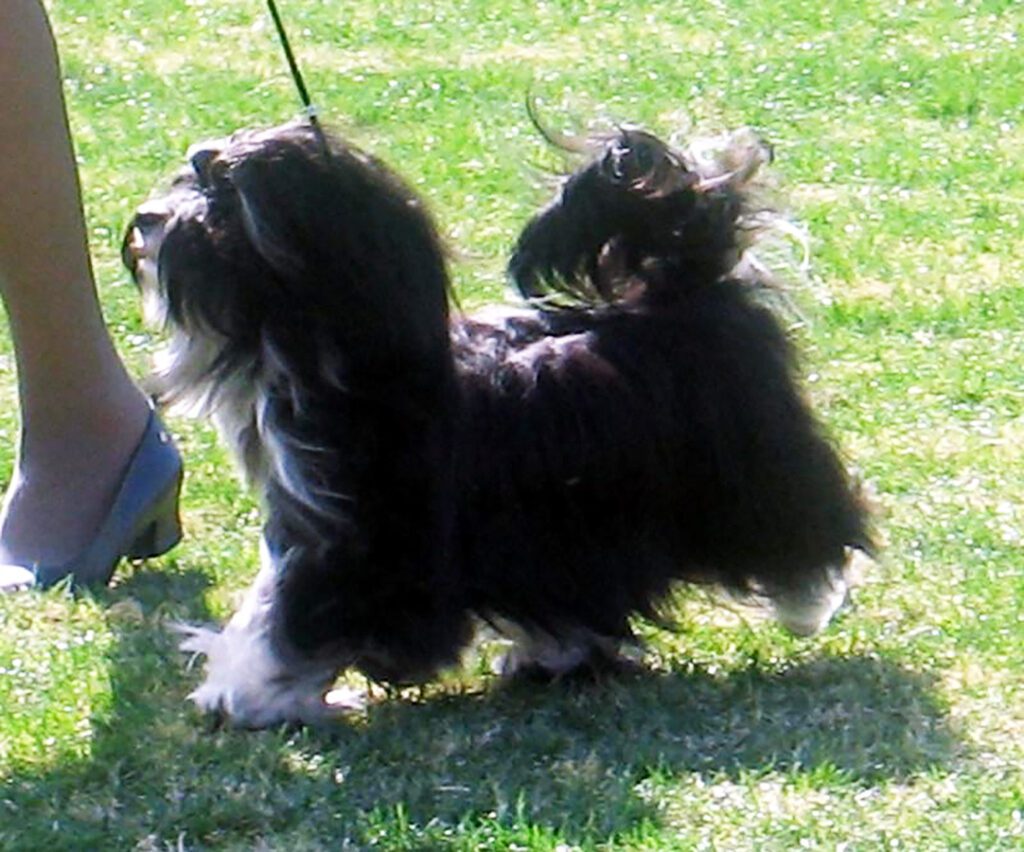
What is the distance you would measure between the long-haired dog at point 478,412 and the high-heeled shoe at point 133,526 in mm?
511

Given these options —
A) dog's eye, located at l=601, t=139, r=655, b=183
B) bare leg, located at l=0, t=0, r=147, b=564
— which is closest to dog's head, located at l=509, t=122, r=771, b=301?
dog's eye, located at l=601, t=139, r=655, b=183

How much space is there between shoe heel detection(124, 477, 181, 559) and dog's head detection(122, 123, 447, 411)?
98 centimetres

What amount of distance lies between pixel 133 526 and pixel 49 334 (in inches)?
15.3

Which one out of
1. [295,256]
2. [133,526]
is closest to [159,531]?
[133,526]

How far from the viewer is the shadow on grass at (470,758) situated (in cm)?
340

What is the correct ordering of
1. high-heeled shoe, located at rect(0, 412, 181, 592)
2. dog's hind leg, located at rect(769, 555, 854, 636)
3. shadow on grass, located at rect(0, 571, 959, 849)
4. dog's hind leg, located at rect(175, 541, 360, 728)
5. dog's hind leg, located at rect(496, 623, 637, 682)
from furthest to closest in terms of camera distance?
high-heeled shoe, located at rect(0, 412, 181, 592) < dog's hind leg, located at rect(769, 555, 854, 636) < dog's hind leg, located at rect(496, 623, 637, 682) < dog's hind leg, located at rect(175, 541, 360, 728) < shadow on grass, located at rect(0, 571, 959, 849)

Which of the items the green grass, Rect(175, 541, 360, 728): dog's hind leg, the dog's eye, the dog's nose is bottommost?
the green grass

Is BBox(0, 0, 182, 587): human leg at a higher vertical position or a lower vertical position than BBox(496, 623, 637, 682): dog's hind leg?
higher

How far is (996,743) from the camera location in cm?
369

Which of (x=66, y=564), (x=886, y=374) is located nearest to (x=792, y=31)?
(x=886, y=374)

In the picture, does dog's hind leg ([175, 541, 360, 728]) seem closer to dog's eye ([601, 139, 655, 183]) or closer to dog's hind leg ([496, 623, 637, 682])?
dog's hind leg ([496, 623, 637, 682])

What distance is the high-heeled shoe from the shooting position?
4492 millimetres

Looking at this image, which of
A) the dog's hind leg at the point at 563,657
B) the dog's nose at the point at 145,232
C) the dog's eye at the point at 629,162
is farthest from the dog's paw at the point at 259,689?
the dog's eye at the point at 629,162

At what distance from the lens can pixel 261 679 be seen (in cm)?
373
